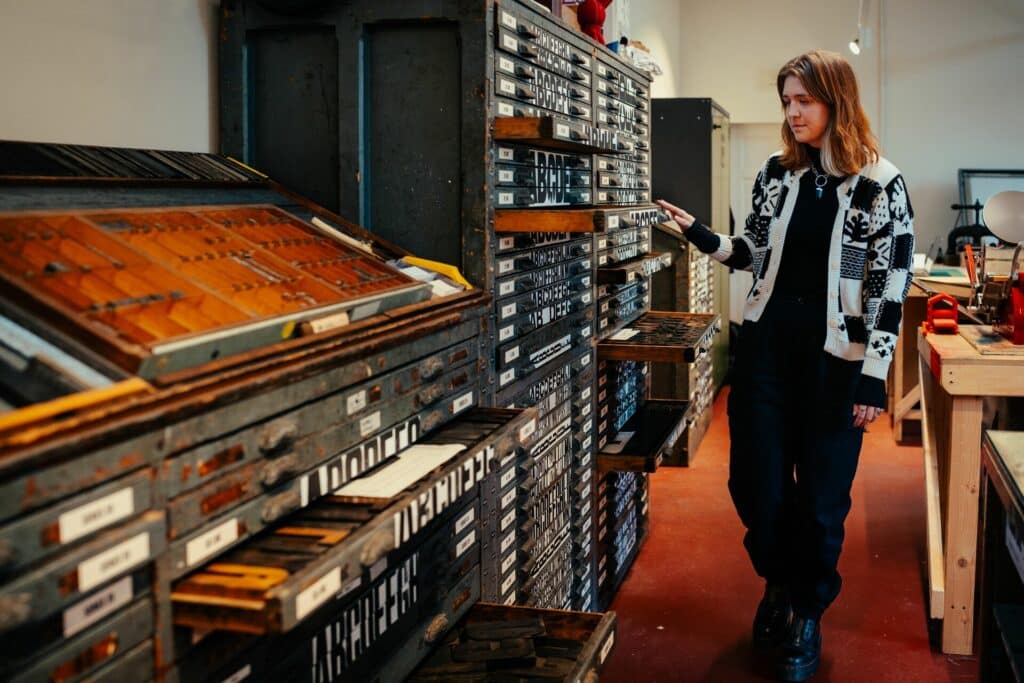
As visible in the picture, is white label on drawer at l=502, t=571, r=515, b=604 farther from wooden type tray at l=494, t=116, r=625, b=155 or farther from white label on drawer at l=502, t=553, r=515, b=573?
wooden type tray at l=494, t=116, r=625, b=155

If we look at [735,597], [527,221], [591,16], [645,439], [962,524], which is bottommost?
[735,597]

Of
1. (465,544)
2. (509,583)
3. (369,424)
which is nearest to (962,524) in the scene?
(509,583)

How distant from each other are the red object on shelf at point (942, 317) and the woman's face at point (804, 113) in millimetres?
977

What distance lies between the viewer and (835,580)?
3.09 m

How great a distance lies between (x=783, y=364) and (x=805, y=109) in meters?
0.71

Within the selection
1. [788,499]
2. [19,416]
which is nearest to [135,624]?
[19,416]

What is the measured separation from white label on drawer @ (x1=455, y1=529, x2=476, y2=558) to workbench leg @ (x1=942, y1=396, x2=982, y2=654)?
1680 mm

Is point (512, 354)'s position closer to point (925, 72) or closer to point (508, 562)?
point (508, 562)

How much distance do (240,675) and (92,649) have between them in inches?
12.9

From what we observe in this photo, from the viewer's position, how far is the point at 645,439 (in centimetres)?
359

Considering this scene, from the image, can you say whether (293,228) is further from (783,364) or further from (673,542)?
(673,542)

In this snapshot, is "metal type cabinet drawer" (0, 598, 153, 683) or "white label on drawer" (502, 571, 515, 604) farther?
"white label on drawer" (502, 571, 515, 604)

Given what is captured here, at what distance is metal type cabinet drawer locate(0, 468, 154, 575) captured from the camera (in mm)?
1036

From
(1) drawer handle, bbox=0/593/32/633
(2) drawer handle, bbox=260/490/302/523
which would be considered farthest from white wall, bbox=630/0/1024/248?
(1) drawer handle, bbox=0/593/32/633
